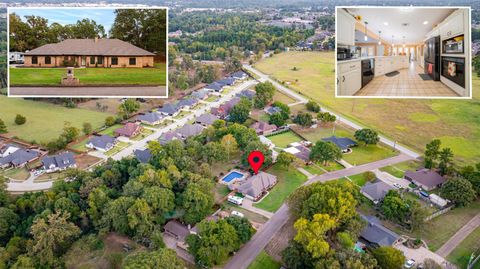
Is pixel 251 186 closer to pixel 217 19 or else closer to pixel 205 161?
pixel 205 161

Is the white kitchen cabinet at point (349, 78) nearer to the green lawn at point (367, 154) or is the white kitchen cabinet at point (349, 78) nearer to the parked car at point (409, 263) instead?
the parked car at point (409, 263)

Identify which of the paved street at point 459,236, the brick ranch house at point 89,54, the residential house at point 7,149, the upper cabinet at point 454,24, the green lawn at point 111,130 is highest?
the upper cabinet at point 454,24

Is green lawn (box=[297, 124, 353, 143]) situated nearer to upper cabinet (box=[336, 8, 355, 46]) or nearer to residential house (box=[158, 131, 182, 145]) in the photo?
residential house (box=[158, 131, 182, 145])

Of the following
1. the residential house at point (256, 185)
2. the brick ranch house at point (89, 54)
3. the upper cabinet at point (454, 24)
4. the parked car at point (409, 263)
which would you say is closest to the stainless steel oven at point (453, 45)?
the upper cabinet at point (454, 24)

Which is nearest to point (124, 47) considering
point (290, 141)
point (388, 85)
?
point (388, 85)

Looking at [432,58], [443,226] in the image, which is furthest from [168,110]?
[432,58]
